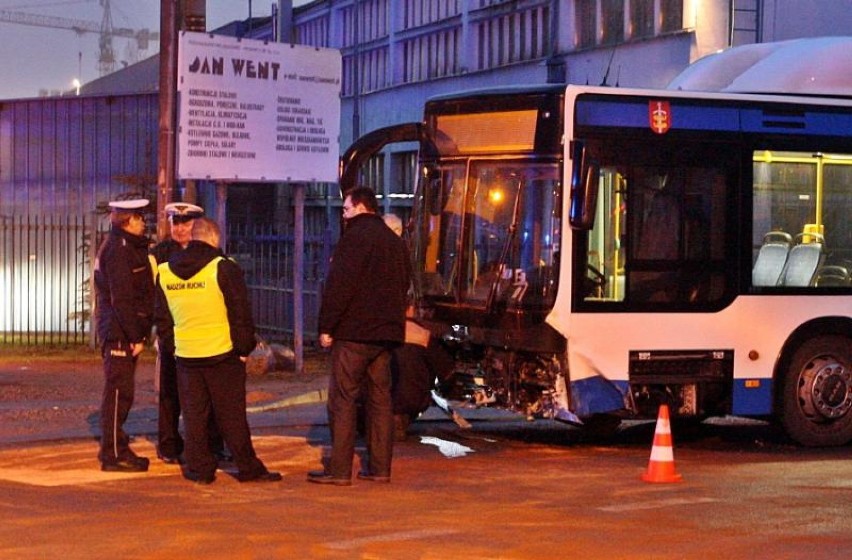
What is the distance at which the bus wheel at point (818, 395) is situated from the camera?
41.5 ft

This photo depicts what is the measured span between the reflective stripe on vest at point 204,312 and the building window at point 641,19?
28628 mm

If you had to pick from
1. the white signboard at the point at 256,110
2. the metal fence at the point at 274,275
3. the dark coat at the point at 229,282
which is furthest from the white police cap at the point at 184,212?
the metal fence at the point at 274,275

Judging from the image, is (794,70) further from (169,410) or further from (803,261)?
(169,410)

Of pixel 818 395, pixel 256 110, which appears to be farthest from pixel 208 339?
pixel 256 110

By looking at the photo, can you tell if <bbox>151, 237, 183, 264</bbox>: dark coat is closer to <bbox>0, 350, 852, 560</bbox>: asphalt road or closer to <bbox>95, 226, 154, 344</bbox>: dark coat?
<bbox>95, 226, 154, 344</bbox>: dark coat

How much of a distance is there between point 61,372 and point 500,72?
29.2 metres

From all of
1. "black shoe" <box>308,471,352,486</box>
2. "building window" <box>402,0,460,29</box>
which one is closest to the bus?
"black shoe" <box>308,471,352,486</box>

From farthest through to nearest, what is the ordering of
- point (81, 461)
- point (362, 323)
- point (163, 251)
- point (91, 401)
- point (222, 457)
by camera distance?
point (91, 401) < point (81, 461) < point (163, 251) < point (222, 457) < point (362, 323)

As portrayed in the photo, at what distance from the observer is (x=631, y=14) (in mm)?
38719

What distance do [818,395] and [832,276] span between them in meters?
0.99

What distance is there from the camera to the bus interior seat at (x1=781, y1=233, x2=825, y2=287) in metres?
12.7

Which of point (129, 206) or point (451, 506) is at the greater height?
point (129, 206)

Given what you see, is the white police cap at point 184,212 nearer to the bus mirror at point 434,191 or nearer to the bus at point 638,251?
the bus at point 638,251

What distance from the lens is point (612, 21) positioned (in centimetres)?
3956
